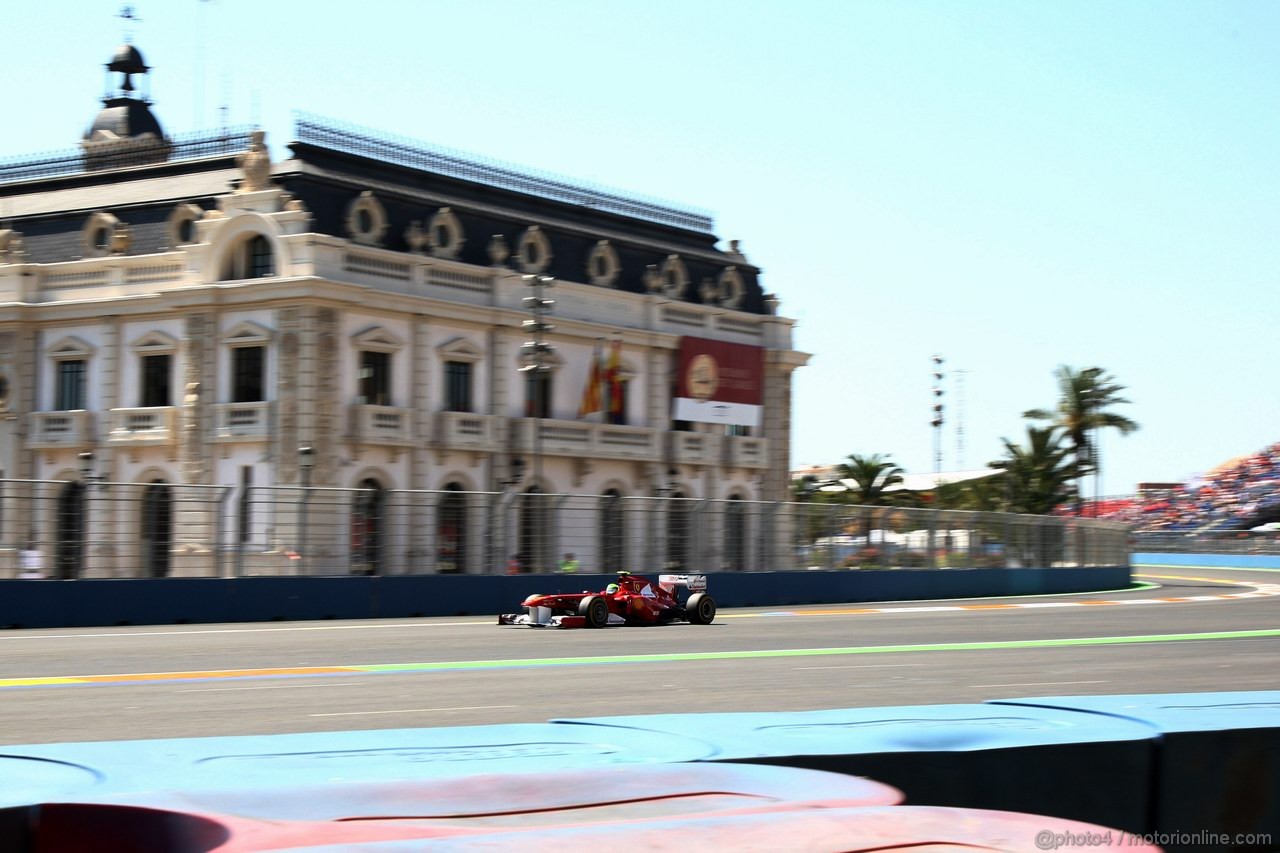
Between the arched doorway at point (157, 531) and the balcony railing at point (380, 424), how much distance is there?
18403 millimetres

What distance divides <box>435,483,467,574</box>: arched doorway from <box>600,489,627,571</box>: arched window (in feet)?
10.6

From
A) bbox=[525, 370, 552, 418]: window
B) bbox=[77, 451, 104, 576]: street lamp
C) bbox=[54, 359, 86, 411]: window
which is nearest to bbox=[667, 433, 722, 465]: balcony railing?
bbox=[525, 370, 552, 418]: window

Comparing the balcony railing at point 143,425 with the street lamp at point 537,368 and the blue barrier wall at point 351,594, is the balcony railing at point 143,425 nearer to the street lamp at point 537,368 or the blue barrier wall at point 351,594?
the street lamp at point 537,368

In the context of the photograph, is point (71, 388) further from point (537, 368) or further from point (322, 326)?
point (537, 368)

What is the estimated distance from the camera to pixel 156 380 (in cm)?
4634

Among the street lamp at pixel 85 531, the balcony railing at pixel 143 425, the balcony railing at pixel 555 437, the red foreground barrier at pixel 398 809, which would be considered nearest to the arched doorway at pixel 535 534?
the street lamp at pixel 85 531

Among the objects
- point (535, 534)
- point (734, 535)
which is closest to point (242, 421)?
point (535, 534)

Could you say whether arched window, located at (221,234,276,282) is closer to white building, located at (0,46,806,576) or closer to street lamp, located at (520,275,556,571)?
white building, located at (0,46,806,576)

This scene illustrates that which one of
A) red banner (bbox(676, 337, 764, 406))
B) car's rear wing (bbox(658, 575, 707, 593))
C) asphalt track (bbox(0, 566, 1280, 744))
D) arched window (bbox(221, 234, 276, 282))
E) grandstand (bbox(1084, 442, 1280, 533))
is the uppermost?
arched window (bbox(221, 234, 276, 282))

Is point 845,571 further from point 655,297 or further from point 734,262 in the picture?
point 734,262

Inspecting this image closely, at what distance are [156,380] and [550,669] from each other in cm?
3356

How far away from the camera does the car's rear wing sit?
26.3 m

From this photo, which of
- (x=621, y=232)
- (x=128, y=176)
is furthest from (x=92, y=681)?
(x=621, y=232)

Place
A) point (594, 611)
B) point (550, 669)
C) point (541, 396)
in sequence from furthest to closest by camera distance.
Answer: point (541, 396)
point (594, 611)
point (550, 669)
